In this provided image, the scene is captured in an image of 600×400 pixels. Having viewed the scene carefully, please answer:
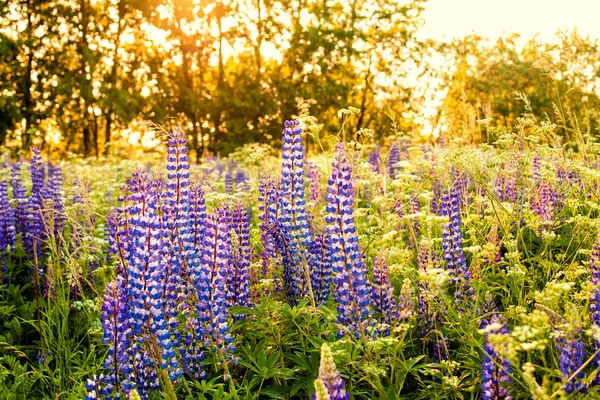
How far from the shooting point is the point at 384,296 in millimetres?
3707

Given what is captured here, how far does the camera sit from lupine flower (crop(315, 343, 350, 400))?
2.39 meters

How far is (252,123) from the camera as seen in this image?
2848 cm

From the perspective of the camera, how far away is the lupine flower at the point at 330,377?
2395 millimetres

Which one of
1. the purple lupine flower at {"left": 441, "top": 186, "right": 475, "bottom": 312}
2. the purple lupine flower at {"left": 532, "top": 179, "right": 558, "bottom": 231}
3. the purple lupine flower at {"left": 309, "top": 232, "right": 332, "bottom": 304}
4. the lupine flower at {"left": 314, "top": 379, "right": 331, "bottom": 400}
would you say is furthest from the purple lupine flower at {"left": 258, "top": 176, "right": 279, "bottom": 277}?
the purple lupine flower at {"left": 532, "top": 179, "right": 558, "bottom": 231}

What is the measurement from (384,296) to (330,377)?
1.27 m

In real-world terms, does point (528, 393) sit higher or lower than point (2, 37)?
lower

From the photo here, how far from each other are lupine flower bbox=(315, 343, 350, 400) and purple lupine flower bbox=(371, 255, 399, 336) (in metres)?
1.13

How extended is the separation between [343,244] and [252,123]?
2566 cm

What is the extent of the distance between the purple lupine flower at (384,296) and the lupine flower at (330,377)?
1.13m

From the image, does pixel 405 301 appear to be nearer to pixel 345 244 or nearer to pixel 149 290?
pixel 345 244

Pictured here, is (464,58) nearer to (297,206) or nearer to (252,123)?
(252,123)

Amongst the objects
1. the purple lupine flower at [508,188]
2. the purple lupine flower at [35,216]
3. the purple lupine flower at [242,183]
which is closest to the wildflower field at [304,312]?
the purple lupine flower at [508,188]

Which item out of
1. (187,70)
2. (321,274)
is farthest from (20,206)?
(187,70)

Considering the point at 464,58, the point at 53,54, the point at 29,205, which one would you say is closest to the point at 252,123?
the point at 53,54
